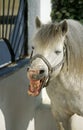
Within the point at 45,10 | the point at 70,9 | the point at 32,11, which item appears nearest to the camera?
the point at 32,11

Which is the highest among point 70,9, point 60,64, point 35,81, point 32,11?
point 32,11

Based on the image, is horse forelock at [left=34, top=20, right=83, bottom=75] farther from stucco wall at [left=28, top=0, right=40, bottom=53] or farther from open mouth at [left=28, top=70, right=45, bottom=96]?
stucco wall at [left=28, top=0, right=40, bottom=53]

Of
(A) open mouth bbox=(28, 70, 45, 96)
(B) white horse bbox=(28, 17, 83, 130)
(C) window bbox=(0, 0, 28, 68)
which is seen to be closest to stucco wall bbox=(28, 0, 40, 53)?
(C) window bbox=(0, 0, 28, 68)

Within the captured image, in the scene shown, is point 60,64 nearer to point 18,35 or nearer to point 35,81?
point 35,81

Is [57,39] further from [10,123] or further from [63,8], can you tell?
[63,8]

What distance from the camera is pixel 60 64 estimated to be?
2.51 m

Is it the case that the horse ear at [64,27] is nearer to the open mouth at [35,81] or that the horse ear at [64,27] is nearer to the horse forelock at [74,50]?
the horse forelock at [74,50]

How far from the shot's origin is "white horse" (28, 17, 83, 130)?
242 cm

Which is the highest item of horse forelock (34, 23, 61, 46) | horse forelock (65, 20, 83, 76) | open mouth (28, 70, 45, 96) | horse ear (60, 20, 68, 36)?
horse ear (60, 20, 68, 36)

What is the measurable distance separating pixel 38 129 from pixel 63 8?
1.96m

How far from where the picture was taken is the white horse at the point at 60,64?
242cm

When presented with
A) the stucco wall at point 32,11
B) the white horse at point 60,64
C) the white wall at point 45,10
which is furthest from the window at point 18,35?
the white horse at point 60,64

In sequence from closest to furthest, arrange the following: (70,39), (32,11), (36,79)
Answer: (36,79), (70,39), (32,11)

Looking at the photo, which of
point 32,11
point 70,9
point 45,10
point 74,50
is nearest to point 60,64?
point 74,50
